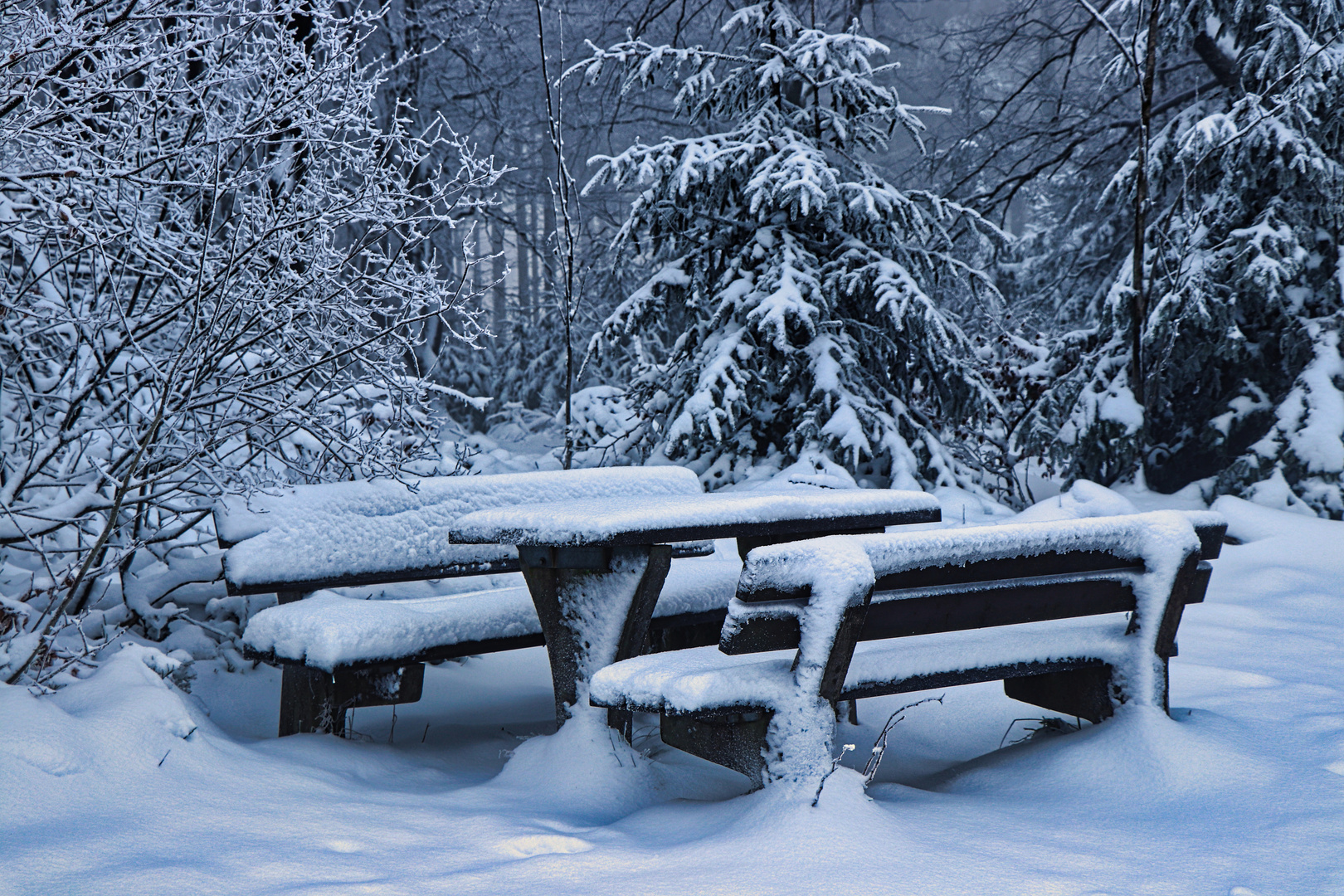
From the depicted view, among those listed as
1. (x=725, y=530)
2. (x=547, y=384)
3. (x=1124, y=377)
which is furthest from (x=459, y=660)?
(x=547, y=384)

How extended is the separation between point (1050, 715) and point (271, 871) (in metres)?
2.75

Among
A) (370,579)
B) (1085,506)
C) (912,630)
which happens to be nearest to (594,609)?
(370,579)

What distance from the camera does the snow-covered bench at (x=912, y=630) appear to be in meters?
2.13

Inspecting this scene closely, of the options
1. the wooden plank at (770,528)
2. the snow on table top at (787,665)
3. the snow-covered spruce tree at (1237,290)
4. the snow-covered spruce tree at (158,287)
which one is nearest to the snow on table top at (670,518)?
the wooden plank at (770,528)

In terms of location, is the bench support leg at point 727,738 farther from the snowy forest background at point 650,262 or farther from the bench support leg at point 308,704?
the snowy forest background at point 650,262

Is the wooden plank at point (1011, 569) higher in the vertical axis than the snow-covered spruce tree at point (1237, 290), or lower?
lower

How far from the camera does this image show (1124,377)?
7.11m

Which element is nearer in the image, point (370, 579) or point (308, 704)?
point (308, 704)

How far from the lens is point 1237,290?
666cm

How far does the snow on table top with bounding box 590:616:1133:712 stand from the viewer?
2.24 meters

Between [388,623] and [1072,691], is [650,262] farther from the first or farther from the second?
[1072,691]

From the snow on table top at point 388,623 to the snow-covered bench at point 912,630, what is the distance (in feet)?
2.54

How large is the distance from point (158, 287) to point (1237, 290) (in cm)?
676

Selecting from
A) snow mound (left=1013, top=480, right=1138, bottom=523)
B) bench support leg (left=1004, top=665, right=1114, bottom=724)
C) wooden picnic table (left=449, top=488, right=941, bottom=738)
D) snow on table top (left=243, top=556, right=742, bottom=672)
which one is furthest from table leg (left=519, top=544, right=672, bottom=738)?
snow mound (left=1013, top=480, right=1138, bottom=523)
